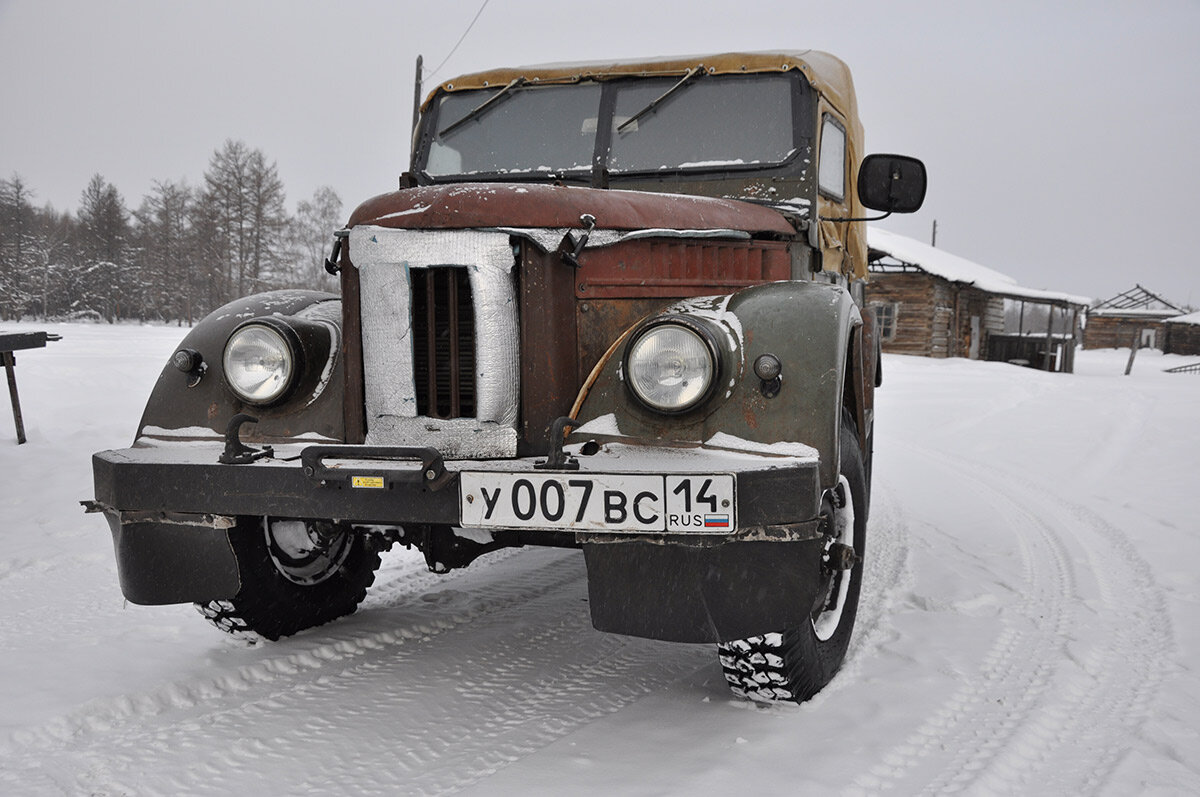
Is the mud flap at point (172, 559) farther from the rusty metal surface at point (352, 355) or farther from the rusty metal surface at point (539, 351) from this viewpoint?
the rusty metal surface at point (539, 351)

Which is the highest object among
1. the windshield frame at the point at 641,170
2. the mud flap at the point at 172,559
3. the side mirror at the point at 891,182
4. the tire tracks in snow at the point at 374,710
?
the windshield frame at the point at 641,170

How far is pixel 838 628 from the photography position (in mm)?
3287

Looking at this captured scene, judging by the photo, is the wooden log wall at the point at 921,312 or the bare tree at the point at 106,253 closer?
the wooden log wall at the point at 921,312

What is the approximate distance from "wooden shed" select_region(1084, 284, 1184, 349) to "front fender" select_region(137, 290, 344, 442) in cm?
5484

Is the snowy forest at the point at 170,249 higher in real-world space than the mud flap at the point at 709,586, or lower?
higher

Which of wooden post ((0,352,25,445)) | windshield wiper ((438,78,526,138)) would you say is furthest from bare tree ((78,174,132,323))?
windshield wiper ((438,78,526,138))

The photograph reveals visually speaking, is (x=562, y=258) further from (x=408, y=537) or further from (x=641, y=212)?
(x=408, y=537)

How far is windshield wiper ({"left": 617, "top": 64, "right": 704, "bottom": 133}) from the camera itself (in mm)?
4293

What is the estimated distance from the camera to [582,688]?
327cm

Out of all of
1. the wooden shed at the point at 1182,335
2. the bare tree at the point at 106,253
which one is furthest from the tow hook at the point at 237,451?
the wooden shed at the point at 1182,335

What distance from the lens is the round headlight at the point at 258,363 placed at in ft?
10.2

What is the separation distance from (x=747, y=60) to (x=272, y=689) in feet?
11.0

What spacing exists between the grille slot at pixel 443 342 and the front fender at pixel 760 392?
40 centimetres

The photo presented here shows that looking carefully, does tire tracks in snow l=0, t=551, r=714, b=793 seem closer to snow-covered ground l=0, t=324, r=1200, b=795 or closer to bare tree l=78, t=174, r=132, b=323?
snow-covered ground l=0, t=324, r=1200, b=795
